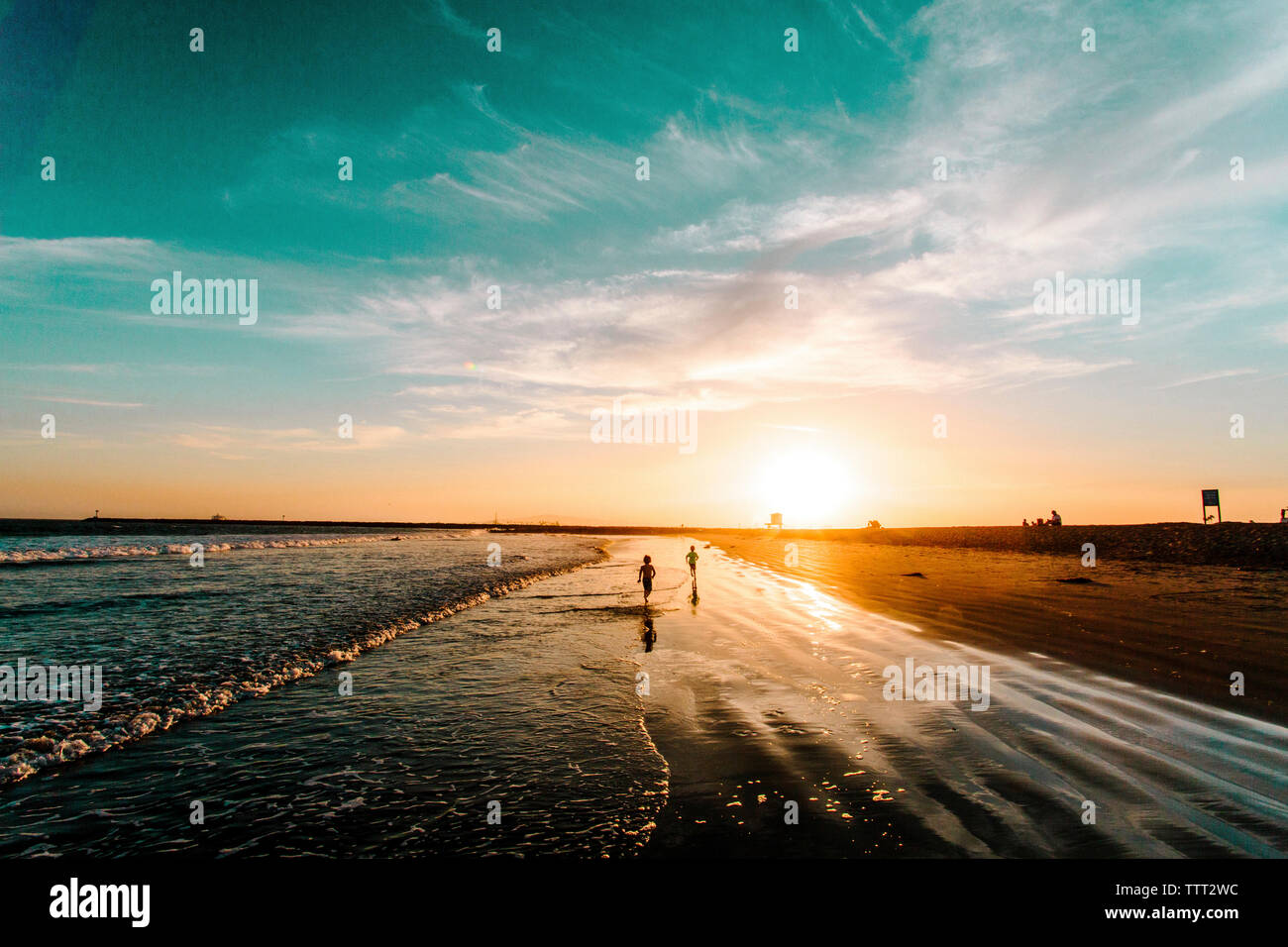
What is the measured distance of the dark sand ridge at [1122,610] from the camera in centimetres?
1222

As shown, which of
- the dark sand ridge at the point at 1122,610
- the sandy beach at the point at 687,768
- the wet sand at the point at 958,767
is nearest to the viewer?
the wet sand at the point at 958,767

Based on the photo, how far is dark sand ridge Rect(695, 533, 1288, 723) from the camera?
12.2 metres

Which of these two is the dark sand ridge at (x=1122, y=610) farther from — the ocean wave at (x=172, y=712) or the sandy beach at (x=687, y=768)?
the ocean wave at (x=172, y=712)

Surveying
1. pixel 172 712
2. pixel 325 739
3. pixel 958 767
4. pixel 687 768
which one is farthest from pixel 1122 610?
pixel 172 712

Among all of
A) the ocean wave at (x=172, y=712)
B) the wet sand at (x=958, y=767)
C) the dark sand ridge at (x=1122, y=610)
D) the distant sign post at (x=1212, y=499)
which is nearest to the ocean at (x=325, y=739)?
the ocean wave at (x=172, y=712)

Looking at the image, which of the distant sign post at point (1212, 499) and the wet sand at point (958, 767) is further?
the distant sign post at point (1212, 499)

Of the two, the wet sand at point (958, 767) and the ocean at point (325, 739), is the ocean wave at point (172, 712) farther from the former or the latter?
the wet sand at point (958, 767)

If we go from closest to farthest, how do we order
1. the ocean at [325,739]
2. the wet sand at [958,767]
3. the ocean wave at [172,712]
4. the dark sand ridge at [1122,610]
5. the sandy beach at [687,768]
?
the wet sand at [958,767]
the sandy beach at [687,768]
the ocean at [325,739]
the ocean wave at [172,712]
the dark sand ridge at [1122,610]

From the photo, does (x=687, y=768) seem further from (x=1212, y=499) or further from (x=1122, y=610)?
(x=1212, y=499)

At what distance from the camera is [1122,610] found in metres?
19.8

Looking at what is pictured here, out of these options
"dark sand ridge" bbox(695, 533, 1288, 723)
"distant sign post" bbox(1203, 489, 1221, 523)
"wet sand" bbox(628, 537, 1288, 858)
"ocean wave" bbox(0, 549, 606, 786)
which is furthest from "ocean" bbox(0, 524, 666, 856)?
"distant sign post" bbox(1203, 489, 1221, 523)
